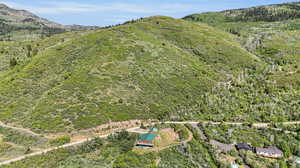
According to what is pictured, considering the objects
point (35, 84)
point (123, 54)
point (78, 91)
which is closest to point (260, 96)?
point (123, 54)

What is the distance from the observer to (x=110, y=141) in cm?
4028

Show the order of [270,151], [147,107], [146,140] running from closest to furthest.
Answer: [146,140], [270,151], [147,107]

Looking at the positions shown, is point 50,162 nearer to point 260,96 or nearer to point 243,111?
point 243,111

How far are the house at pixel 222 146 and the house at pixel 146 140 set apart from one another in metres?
11.5

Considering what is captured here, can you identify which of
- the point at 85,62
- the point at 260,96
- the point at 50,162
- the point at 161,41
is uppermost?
the point at 161,41

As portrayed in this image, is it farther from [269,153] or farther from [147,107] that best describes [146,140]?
[269,153]

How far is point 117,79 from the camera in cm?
6322

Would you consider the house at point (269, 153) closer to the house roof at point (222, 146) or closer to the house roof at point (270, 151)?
the house roof at point (270, 151)

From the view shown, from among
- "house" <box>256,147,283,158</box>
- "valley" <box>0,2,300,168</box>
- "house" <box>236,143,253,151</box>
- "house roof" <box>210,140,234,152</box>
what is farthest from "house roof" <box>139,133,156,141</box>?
"house" <box>256,147,283,158</box>

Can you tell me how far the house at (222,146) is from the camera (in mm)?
40844

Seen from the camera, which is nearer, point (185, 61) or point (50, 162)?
point (50, 162)

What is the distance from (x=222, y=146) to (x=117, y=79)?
33.7 metres

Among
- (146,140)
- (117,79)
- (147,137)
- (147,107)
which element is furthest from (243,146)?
(117,79)

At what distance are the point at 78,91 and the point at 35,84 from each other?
680 inches
